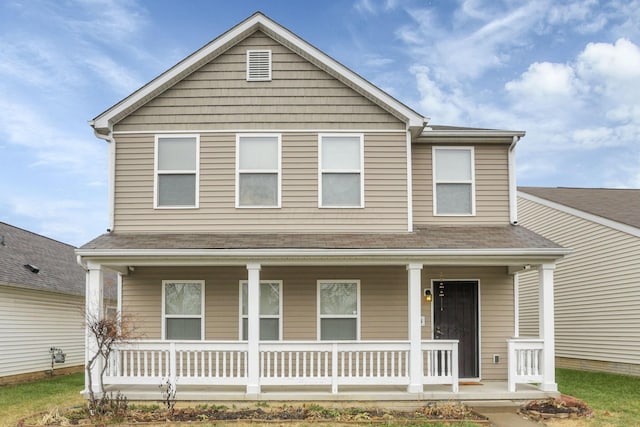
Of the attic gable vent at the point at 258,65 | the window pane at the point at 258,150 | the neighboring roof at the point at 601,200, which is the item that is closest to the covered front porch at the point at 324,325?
the window pane at the point at 258,150

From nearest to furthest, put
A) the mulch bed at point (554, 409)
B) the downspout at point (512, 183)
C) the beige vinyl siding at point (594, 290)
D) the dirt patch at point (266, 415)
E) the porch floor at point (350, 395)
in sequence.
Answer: the dirt patch at point (266, 415) → the mulch bed at point (554, 409) → the porch floor at point (350, 395) → the downspout at point (512, 183) → the beige vinyl siding at point (594, 290)

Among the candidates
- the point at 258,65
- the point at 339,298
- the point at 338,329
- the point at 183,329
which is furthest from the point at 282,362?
the point at 258,65

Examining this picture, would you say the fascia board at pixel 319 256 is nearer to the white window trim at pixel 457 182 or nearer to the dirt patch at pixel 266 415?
the white window trim at pixel 457 182

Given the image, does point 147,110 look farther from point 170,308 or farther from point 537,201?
point 537,201

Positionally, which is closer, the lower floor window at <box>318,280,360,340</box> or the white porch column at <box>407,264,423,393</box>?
the white porch column at <box>407,264,423,393</box>

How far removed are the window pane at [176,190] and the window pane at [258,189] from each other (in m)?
1.01

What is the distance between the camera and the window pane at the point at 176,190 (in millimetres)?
12477

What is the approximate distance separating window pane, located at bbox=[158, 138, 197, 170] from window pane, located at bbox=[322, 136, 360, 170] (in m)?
2.68

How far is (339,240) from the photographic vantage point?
1164 cm

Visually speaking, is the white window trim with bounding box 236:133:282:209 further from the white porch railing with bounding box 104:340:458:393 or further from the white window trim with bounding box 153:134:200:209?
the white porch railing with bounding box 104:340:458:393

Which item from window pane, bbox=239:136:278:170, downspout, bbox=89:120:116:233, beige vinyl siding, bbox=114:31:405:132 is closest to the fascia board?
downspout, bbox=89:120:116:233

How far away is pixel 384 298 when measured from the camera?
40.7 ft

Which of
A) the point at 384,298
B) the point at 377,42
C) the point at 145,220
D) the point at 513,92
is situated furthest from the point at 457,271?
the point at 513,92

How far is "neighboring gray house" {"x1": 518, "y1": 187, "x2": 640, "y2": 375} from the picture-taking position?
16.0 m
